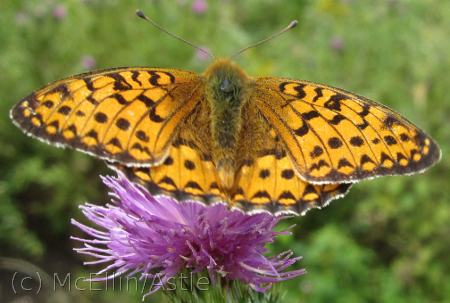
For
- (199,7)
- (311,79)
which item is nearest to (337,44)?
(311,79)

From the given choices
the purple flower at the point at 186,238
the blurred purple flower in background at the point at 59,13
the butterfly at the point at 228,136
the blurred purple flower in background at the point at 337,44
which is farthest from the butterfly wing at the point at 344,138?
the blurred purple flower in background at the point at 59,13

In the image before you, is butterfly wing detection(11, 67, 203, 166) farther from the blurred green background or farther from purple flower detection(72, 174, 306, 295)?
the blurred green background

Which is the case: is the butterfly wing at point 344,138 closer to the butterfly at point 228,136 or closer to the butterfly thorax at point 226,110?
the butterfly at point 228,136

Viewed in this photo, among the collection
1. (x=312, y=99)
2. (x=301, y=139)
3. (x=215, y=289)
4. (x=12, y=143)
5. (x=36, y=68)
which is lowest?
(x=215, y=289)

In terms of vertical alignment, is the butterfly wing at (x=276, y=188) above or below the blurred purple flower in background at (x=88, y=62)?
below

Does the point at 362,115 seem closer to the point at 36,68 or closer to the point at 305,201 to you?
the point at 305,201

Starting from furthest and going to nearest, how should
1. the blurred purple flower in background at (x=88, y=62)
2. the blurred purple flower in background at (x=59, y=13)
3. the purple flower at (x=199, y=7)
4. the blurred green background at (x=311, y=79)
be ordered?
the purple flower at (x=199, y=7) < the blurred purple flower in background at (x=59, y=13) < the blurred purple flower in background at (x=88, y=62) < the blurred green background at (x=311, y=79)

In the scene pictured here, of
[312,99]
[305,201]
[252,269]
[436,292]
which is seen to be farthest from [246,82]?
[436,292]

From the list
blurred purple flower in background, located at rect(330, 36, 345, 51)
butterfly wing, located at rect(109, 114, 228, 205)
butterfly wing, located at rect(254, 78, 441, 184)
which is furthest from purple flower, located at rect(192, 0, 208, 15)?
butterfly wing, located at rect(109, 114, 228, 205)
